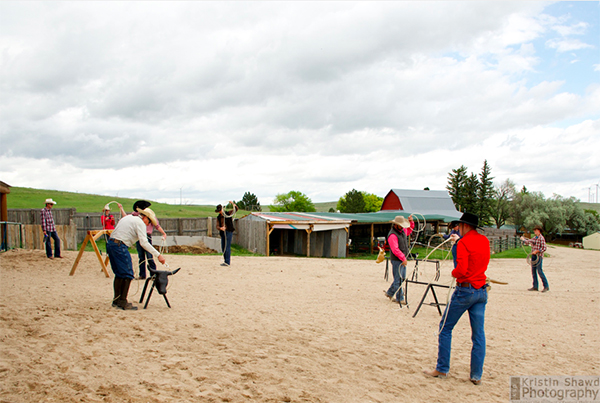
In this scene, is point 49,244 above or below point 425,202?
below

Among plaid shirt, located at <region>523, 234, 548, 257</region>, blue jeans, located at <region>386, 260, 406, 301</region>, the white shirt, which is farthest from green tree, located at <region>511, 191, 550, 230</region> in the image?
the white shirt

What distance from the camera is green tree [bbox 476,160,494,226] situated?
57375 mm

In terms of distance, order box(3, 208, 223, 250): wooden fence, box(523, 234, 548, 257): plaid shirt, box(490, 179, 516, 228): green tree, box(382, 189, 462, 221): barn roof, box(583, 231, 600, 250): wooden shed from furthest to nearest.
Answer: box(490, 179, 516, 228): green tree < box(583, 231, 600, 250): wooden shed < box(382, 189, 462, 221): barn roof < box(3, 208, 223, 250): wooden fence < box(523, 234, 548, 257): plaid shirt

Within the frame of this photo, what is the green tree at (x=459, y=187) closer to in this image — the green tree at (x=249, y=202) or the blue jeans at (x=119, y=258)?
the green tree at (x=249, y=202)

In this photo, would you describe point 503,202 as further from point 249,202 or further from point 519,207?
point 249,202

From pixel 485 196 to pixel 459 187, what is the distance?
4176mm

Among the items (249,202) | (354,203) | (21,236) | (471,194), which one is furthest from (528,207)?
(21,236)

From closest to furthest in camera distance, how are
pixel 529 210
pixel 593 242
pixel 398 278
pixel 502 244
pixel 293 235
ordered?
pixel 398 278
pixel 293 235
pixel 502 244
pixel 593 242
pixel 529 210

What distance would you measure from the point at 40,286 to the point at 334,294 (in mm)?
6355

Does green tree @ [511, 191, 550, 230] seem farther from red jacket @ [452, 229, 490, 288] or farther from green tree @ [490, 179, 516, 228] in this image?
red jacket @ [452, 229, 490, 288]

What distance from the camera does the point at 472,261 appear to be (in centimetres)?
434

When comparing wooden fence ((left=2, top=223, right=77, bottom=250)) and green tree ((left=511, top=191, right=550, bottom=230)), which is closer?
wooden fence ((left=2, top=223, right=77, bottom=250))

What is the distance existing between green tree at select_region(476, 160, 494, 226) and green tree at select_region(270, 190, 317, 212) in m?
31.9

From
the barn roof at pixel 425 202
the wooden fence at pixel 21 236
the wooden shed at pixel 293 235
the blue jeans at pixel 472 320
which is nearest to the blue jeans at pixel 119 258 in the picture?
the blue jeans at pixel 472 320
